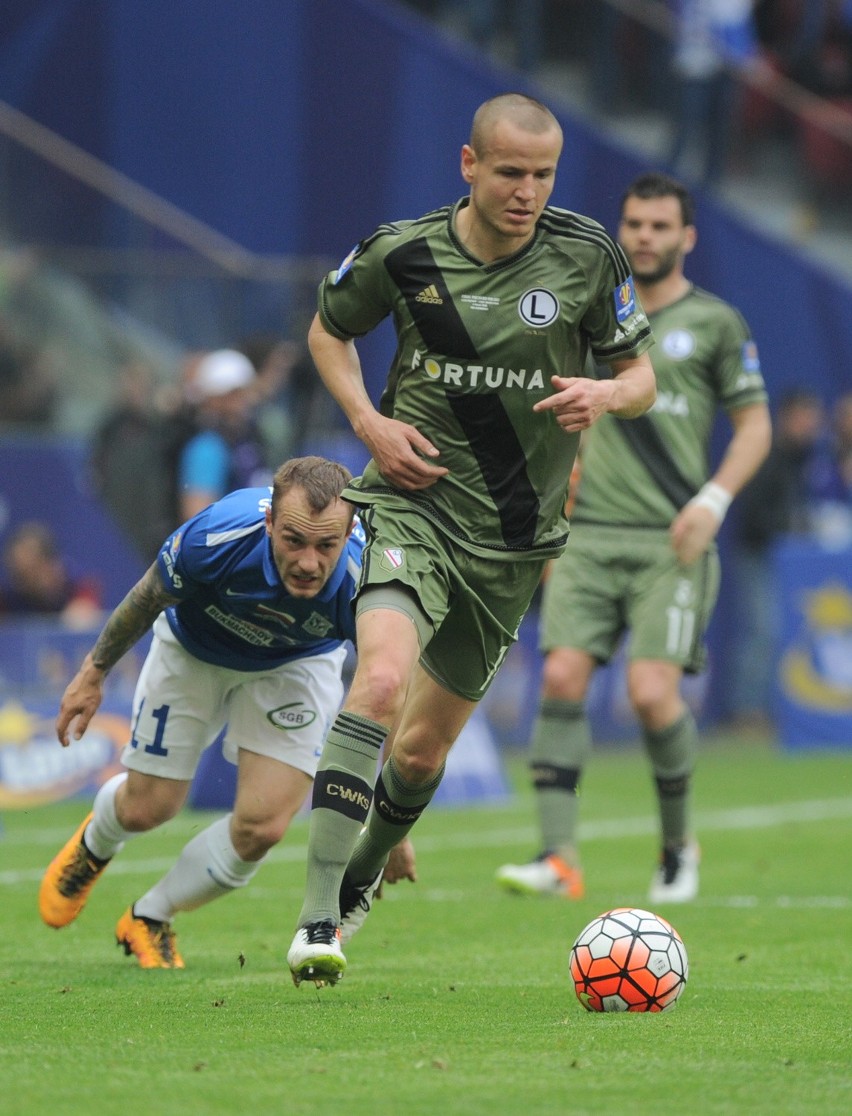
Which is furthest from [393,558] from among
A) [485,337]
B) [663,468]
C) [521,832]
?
[521,832]

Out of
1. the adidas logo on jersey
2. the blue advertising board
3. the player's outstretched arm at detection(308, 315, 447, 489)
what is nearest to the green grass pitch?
the player's outstretched arm at detection(308, 315, 447, 489)

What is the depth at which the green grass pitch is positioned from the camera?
15.1 feet

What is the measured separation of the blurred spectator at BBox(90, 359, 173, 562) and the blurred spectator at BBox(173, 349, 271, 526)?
1.87 metres

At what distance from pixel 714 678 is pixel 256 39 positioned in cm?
726

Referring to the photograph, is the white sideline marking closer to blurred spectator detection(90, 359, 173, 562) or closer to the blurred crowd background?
blurred spectator detection(90, 359, 173, 562)

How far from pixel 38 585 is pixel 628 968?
922 centimetres

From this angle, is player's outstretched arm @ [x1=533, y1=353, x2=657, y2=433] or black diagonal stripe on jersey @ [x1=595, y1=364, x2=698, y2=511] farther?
black diagonal stripe on jersey @ [x1=595, y1=364, x2=698, y2=511]

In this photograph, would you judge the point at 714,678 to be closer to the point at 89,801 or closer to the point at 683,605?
the point at 89,801

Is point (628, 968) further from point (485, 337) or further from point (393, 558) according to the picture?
point (485, 337)

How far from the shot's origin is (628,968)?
5.91 metres

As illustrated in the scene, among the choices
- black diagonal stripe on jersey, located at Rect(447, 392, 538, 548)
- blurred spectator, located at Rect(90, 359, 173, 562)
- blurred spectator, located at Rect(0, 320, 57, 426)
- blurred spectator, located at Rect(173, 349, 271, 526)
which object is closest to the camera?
black diagonal stripe on jersey, located at Rect(447, 392, 538, 548)

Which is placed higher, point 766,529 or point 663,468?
point 766,529

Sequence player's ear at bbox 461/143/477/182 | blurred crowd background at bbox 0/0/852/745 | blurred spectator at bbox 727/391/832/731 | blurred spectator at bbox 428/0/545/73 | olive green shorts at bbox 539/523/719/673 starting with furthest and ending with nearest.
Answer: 1. blurred spectator at bbox 428/0/545/73
2. blurred spectator at bbox 727/391/832/731
3. blurred crowd background at bbox 0/0/852/745
4. olive green shorts at bbox 539/523/719/673
5. player's ear at bbox 461/143/477/182

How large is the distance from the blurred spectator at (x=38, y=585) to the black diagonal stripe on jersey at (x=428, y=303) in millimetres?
8294
